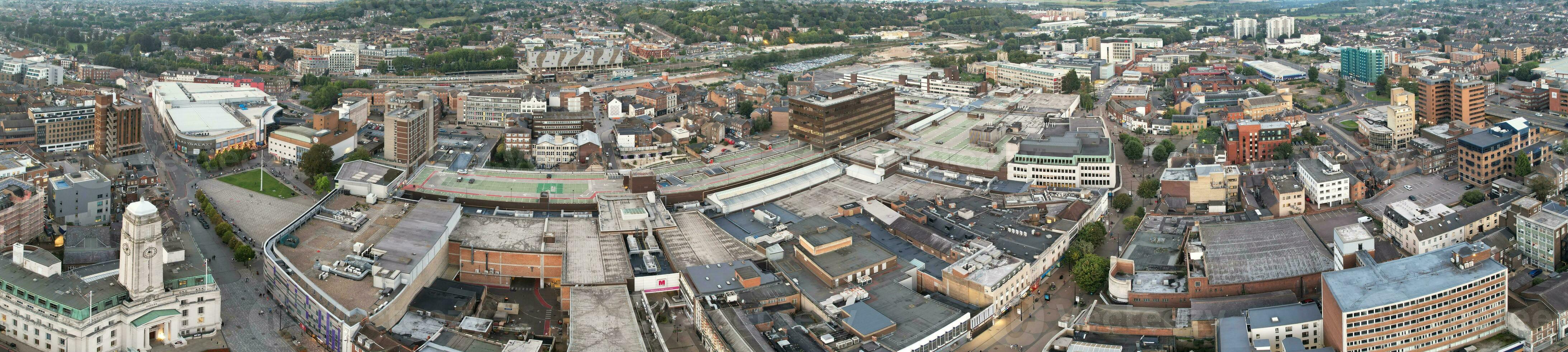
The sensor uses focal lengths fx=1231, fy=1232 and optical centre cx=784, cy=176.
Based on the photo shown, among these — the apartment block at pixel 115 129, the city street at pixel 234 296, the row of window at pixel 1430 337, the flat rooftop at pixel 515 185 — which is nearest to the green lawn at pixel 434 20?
the apartment block at pixel 115 129

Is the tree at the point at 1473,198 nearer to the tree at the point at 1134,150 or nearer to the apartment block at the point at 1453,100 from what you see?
the tree at the point at 1134,150

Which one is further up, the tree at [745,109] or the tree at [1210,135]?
the tree at [745,109]

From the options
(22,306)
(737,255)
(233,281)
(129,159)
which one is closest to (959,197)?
(737,255)

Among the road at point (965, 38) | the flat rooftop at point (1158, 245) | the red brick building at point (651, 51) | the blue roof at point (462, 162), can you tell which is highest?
the road at point (965, 38)

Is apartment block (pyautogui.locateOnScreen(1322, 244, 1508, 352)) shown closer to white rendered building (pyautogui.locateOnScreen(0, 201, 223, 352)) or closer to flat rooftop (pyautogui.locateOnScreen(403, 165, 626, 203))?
flat rooftop (pyautogui.locateOnScreen(403, 165, 626, 203))

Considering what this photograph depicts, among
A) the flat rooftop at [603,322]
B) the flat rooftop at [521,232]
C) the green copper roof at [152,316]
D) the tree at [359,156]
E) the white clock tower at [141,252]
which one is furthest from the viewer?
the tree at [359,156]

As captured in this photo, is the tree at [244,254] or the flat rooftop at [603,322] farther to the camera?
the tree at [244,254]
